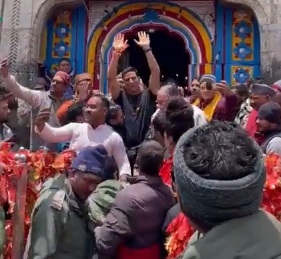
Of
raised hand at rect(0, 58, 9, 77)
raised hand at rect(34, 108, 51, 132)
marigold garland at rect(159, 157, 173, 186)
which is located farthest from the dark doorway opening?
marigold garland at rect(159, 157, 173, 186)

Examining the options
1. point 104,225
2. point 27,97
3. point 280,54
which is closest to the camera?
point 104,225

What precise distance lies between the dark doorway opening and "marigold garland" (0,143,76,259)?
767cm

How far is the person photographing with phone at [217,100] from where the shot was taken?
586 centimetres

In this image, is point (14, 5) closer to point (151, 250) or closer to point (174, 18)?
point (174, 18)

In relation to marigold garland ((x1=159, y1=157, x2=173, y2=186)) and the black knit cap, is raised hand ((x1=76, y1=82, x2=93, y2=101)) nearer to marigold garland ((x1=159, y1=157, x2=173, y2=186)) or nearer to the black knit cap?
the black knit cap

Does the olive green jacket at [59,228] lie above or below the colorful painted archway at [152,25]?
below

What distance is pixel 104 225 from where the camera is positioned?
3.23 metres

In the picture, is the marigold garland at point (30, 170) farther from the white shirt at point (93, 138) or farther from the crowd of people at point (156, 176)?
the white shirt at point (93, 138)

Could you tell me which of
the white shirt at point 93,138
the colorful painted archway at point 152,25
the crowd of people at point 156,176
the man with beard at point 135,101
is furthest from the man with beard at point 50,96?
the colorful painted archway at point 152,25

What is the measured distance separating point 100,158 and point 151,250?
2.11 ft

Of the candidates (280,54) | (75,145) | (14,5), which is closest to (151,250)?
(75,145)

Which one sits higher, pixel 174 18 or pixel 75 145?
pixel 174 18

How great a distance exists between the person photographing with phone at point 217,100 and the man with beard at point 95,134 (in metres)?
1.32

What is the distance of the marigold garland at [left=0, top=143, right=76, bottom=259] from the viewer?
12.1ft
